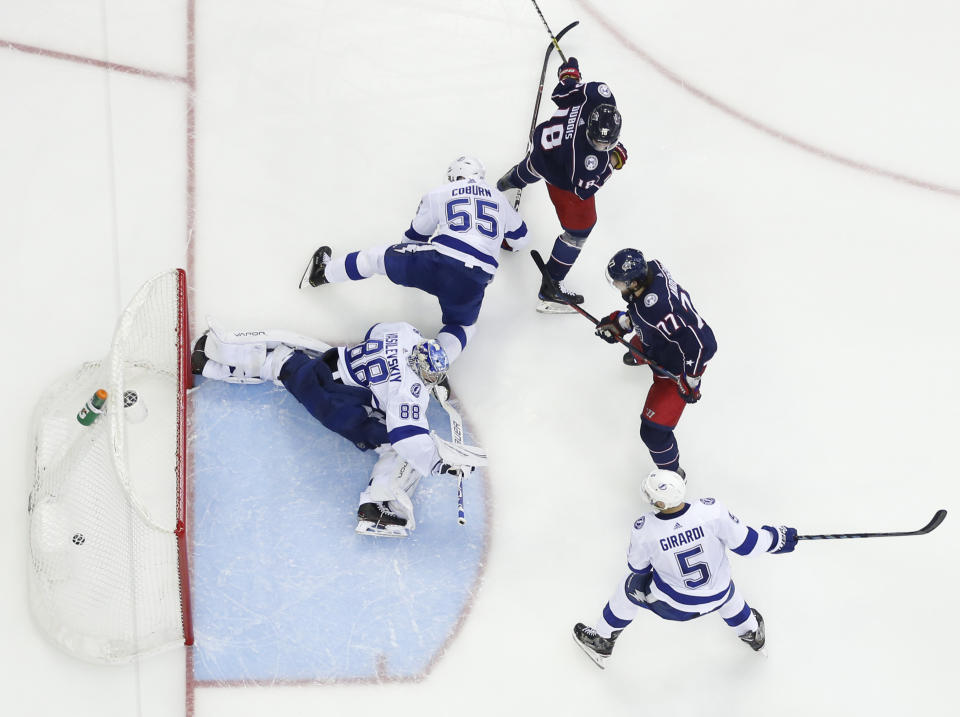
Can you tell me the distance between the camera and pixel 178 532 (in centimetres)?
281

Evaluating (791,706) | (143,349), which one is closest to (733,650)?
(791,706)

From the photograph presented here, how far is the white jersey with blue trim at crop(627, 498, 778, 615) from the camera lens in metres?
3.14

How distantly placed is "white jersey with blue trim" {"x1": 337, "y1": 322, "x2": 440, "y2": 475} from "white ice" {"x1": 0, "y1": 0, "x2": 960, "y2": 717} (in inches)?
19.5

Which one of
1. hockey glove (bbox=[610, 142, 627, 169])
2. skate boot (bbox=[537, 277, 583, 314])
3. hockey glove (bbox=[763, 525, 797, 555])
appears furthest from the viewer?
skate boot (bbox=[537, 277, 583, 314])

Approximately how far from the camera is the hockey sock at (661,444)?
12.1 ft

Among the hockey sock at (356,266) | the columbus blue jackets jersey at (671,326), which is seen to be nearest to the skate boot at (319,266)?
the hockey sock at (356,266)

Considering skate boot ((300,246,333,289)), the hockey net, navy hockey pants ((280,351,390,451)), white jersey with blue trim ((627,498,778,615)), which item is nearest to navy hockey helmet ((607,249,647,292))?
white jersey with blue trim ((627,498,778,615))

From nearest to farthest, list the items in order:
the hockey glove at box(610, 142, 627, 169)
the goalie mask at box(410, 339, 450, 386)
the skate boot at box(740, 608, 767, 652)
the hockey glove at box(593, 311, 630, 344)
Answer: the goalie mask at box(410, 339, 450, 386)
the skate boot at box(740, 608, 767, 652)
the hockey glove at box(610, 142, 627, 169)
the hockey glove at box(593, 311, 630, 344)

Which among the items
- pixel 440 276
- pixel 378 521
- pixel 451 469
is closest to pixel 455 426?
pixel 451 469

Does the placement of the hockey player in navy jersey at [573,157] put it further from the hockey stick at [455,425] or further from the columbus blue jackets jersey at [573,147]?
the hockey stick at [455,425]

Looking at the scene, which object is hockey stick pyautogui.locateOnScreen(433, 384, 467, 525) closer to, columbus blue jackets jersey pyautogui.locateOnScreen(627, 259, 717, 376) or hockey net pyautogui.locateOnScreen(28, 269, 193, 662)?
columbus blue jackets jersey pyautogui.locateOnScreen(627, 259, 717, 376)

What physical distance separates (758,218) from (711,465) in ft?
4.23

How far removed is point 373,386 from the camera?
346cm

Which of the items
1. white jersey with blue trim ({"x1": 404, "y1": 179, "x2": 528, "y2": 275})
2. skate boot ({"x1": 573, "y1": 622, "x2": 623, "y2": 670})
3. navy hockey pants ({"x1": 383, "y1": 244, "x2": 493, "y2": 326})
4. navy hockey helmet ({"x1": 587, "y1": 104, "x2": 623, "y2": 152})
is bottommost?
skate boot ({"x1": 573, "y1": 622, "x2": 623, "y2": 670})
